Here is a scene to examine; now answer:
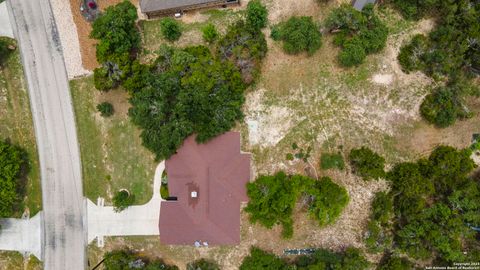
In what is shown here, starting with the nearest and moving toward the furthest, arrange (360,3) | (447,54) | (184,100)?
(184,100) < (447,54) < (360,3)

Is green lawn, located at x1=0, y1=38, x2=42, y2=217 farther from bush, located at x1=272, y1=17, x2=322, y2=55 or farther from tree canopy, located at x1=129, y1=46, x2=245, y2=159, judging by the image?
bush, located at x1=272, y1=17, x2=322, y2=55

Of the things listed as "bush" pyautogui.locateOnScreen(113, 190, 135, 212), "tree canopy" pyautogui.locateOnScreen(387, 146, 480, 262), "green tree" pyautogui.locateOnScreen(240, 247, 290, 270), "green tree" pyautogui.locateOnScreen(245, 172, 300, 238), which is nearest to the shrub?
"tree canopy" pyautogui.locateOnScreen(387, 146, 480, 262)

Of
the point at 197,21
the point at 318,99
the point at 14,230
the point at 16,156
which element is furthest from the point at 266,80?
the point at 14,230

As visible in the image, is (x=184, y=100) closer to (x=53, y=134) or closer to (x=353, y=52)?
(x=53, y=134)

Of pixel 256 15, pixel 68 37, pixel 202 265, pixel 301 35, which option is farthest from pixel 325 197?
pixel 68 37

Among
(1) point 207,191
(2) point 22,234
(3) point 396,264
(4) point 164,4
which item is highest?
(4) point 164,4

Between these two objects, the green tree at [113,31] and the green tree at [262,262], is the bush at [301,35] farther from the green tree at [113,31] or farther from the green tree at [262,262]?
the green tree at [262,262]

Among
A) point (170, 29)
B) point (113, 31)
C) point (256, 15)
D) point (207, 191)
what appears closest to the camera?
point (113, 31)

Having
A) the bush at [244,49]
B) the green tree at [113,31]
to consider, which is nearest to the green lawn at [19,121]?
the green tree at [113,31]
